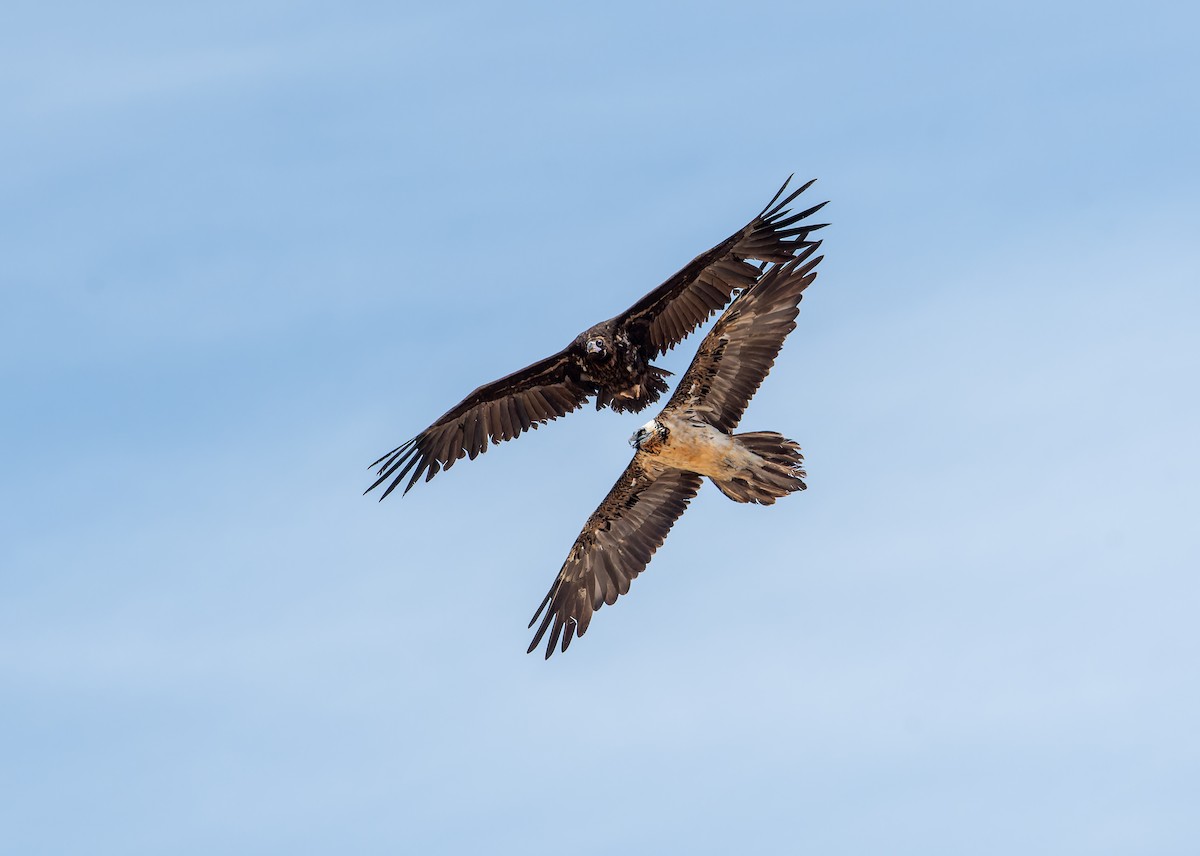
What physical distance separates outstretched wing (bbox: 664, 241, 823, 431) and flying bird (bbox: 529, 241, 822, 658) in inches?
0.5

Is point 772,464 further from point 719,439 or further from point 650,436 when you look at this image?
point 650,436

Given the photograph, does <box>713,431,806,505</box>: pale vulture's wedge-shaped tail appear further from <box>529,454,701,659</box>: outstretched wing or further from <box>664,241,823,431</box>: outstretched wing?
<box>529,454,701,659</box>: outstretched wing

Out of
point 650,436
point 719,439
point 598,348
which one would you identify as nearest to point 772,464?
point 719,439

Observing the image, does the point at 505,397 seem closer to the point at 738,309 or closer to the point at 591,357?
the point at 591,357

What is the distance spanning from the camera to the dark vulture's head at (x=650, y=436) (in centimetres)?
2647

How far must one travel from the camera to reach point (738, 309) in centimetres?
2577

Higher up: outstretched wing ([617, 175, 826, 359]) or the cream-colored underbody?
outstretched wing ([617, 175, 826, 359])

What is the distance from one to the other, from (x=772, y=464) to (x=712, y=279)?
112 inches

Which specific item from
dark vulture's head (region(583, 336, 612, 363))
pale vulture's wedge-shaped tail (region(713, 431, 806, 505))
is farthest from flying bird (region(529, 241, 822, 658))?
dark vulture's head (region(583, 336, 612, 363))

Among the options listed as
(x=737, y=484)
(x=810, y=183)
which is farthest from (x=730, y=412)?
(x=810, y=183)

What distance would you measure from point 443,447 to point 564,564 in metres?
2.62

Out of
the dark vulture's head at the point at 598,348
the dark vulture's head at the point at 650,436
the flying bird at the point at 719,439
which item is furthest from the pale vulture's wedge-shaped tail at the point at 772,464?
the dark vulture's head at the point at 598,348

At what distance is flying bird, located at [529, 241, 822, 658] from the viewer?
84.6 feet

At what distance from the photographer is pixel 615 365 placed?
1078 inches
